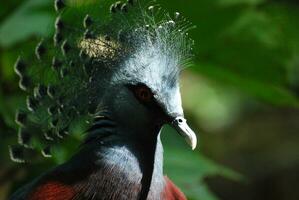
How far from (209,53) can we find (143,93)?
4.73ft

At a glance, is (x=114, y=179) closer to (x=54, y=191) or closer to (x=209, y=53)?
(x=54, y=191)

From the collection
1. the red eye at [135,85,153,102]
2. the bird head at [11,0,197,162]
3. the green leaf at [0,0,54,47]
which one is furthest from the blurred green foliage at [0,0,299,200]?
the red eye at [135,85,153,102]

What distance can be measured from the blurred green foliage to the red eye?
21.4 inches

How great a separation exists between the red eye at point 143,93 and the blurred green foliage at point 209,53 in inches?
21.4

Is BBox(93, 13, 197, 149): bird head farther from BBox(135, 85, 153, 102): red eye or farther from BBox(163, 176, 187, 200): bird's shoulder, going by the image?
BBox(163, 176, 187, 200): bird's shoulder

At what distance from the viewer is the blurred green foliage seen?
14.7 ft

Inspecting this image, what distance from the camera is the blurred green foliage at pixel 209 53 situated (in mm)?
4492

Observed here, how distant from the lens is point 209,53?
5.09 meters

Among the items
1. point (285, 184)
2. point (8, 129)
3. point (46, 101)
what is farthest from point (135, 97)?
point (285, 184)

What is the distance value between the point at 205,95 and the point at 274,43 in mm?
2188

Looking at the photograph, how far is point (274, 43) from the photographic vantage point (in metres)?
5.24

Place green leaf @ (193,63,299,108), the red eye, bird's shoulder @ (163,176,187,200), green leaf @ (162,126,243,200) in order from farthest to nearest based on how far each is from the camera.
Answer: green leaf @ (193,63,299,108) < green leaf @ (162,126,243,200) < bird's shoulder @ (163,176,187,200) < the red eye

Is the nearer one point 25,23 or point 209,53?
point 25,23

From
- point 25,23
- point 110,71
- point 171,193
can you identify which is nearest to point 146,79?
point 110,71
